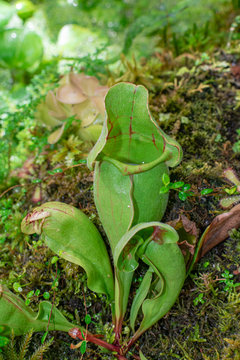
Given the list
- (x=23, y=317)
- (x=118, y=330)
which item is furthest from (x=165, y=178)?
(x=23, y=317)

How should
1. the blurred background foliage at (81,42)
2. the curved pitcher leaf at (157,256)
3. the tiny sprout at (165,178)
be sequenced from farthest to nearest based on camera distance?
the blurred background foliage at (81,42) → the tiny sprout at (165,178) → the curved pitcher leaf at (157,256)

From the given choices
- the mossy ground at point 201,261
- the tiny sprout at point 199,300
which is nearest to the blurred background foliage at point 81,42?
the mossy ground at point 201,261

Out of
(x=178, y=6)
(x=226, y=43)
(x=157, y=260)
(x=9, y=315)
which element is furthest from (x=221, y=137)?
(x=178, y=6)

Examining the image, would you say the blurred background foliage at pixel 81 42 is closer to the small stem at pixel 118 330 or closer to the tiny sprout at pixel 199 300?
the small stem at pixel 118 330

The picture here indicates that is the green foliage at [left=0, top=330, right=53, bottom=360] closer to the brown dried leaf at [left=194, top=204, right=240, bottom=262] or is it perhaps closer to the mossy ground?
the mossy ground

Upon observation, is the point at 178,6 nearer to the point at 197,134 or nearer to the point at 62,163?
the point at 197,134

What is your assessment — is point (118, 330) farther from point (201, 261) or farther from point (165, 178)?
point (165, 178)
